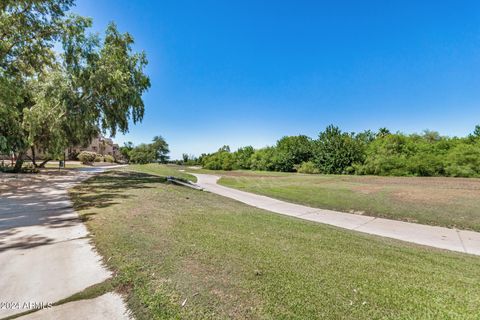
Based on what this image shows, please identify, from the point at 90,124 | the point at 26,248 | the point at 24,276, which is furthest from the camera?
the point at 90,124

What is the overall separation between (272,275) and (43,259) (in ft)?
10.4

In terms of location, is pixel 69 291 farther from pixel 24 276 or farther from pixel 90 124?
pixel 90 124

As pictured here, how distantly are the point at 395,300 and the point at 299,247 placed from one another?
1.80 metres

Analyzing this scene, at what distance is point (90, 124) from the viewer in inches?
563

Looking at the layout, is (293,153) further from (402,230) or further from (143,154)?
(143,154)

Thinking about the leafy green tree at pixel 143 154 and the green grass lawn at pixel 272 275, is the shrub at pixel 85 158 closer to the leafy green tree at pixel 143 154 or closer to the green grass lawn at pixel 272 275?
the leafy green tree at pixel 143 154

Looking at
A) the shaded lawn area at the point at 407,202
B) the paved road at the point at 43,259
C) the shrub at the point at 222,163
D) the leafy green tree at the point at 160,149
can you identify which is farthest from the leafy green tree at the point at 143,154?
the paved road at the point at 43,259

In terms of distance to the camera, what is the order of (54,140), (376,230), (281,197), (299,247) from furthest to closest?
(54,140), (281,197), (376,230), (299,247)

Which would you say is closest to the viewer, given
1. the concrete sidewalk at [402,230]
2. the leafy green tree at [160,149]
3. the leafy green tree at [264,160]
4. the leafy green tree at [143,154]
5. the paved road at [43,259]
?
the paved road at [43,259]

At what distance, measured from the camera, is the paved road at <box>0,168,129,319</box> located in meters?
2.55

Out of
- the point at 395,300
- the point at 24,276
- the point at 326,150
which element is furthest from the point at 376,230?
the point at 326,150

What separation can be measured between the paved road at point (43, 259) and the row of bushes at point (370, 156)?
26.5 metres

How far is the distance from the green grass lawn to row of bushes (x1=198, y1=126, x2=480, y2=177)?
69.0 feet

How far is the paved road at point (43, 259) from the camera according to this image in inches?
101
